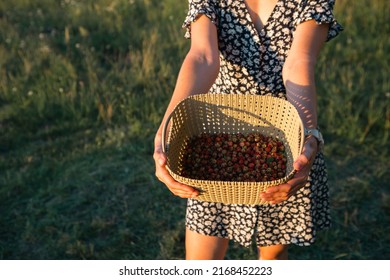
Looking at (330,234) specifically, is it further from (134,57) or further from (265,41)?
(134,57)

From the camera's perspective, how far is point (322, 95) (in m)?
4.34

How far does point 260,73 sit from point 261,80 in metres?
0.03

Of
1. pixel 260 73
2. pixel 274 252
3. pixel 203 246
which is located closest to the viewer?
pixel 260 73

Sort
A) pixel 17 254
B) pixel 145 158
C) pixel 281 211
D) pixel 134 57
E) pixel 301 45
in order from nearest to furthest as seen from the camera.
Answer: pixel 301 45
pixel 281 211
pixel 17 254
pixel 145 158
pixel 134 57

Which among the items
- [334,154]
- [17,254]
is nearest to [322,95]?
[334,154]

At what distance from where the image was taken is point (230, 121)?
86.1 inches

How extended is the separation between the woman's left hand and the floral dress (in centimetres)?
45

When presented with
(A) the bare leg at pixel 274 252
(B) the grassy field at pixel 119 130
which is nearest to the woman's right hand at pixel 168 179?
(A) the bare leg at pixel 274 252

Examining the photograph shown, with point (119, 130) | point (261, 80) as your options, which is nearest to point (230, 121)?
point (261, 80)

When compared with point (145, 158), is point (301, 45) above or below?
above

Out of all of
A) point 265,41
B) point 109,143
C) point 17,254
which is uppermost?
point 265,41

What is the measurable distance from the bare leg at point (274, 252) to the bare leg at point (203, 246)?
0.23 m

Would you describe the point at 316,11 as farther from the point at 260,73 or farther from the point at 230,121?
the point at 230,121

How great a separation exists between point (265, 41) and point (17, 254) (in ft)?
6.21
